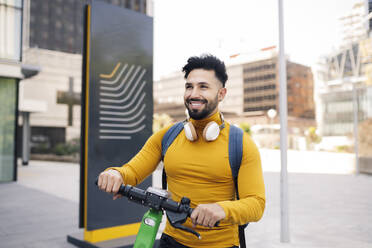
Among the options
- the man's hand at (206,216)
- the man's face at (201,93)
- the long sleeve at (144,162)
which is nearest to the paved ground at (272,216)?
the long sleeve at (144,162)

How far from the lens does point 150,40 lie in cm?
565

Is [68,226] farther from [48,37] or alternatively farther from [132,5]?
[48,37]

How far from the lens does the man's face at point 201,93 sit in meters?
1.91

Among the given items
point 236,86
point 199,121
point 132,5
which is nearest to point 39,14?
point 132,5

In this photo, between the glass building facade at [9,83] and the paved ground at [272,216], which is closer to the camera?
the paved ground at [272,216]

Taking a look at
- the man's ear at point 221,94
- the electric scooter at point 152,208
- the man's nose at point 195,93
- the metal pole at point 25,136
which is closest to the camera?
the electric scooter at point 152,208

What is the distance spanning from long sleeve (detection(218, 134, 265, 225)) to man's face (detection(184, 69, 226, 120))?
27cm

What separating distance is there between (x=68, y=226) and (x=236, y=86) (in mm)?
103293

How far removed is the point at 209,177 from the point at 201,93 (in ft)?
1.52

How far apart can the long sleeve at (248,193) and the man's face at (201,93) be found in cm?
27

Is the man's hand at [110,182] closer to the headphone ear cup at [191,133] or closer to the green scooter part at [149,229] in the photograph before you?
the green scooter part at [149,229]

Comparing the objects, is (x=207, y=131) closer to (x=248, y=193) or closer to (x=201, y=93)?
(x=201, y=93)

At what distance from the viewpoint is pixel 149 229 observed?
173 cm

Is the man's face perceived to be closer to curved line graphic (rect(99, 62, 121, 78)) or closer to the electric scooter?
the electric scooter
